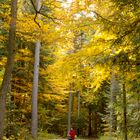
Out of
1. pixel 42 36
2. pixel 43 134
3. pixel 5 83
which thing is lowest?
pixel 43 134

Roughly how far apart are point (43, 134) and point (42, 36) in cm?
1303

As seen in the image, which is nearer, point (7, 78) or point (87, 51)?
point (87, 51)

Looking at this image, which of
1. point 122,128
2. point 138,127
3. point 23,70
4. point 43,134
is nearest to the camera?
point 138,127

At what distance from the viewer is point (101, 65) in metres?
9.11

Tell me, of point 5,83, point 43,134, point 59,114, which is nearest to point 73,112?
point 59,114

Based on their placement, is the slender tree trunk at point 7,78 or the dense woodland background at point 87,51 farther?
the slender tree trunk at point 7,78

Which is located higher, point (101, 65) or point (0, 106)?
point (101, 65)

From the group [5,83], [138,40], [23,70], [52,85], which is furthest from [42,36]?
[52,85]

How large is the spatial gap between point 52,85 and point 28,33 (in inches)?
463

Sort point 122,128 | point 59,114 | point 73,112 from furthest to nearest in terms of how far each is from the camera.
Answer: point 73,112, point 59,114, point 122,128

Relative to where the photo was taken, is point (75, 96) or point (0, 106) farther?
point (75, 96)

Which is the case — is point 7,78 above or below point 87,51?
below

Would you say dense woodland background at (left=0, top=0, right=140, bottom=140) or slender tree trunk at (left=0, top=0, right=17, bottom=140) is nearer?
dense woodland background at (left=0, top=0, right=140, bottom=140)

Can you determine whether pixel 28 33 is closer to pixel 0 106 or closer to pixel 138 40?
pixel 0 106
